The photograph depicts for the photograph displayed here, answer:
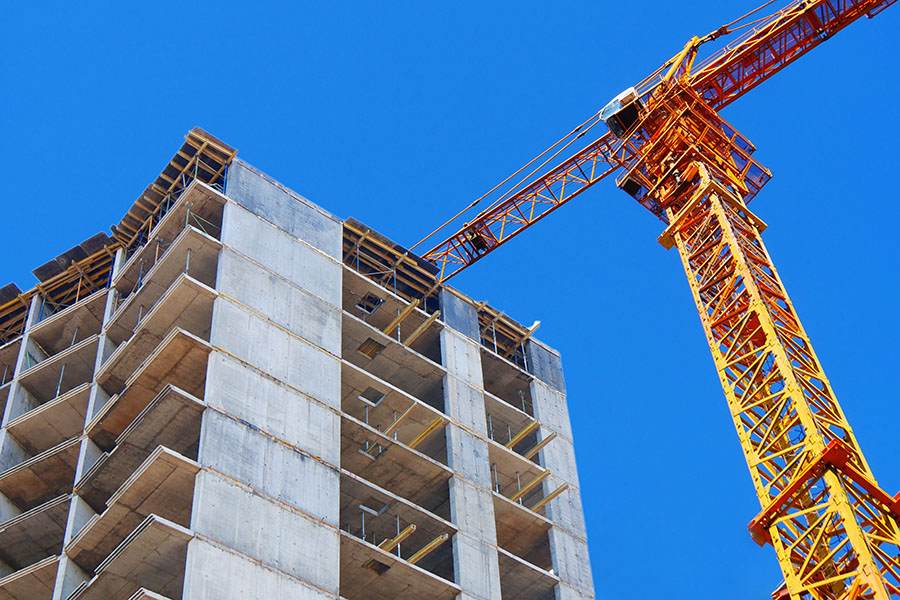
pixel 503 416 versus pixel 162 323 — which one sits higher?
pixel 503 416

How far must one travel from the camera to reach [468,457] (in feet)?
167

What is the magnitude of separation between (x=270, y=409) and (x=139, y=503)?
5.57m

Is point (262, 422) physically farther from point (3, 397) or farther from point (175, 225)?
point (3, 397)

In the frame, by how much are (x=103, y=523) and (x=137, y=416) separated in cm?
500

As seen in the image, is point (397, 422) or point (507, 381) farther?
point (507, 381)

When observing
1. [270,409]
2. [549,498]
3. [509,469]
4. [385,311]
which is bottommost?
[270,409]

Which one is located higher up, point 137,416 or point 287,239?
point 287,239

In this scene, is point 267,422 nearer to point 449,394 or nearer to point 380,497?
point 380,497

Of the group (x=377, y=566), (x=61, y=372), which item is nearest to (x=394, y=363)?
(x=377, y=566)

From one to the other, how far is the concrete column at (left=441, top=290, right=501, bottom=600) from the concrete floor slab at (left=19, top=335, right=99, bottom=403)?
14.3 metres

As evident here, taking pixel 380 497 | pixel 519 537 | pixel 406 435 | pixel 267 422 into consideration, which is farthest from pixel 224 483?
pixel 519 537

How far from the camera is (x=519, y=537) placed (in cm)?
5209

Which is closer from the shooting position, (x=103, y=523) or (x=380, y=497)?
(x=103, y=523)

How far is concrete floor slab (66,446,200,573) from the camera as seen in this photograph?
4041cm
